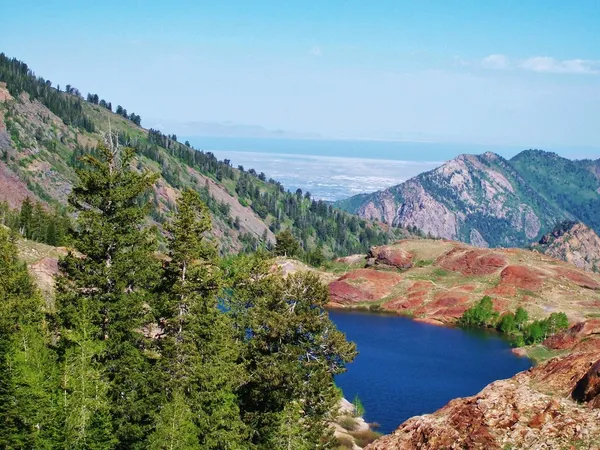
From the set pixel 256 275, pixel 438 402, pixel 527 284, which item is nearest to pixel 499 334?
pixel 527 284

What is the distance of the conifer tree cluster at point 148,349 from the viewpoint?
35125 millimetres

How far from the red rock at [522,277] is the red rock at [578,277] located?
823cm

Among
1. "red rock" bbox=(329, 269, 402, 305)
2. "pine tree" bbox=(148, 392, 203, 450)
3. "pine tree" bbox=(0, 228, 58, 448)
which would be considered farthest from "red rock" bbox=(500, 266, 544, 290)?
"pine tree" bbox=(148, 392, 203, 450)

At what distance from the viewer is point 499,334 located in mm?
140125

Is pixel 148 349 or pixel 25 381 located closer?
pixel 25 381

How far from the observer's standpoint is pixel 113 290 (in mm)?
39719

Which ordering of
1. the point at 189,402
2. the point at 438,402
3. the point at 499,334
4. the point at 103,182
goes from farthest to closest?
the point at 499,334, the point at 438,402, the point at 103,182, the point at 189,402

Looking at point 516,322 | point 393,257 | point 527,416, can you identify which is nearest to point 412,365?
point 516,322

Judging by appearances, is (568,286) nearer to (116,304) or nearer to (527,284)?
(527,284)

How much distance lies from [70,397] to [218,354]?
918 cm

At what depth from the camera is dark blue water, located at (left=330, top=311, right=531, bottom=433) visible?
281 feet

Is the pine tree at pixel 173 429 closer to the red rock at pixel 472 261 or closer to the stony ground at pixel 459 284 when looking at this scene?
the stony ground at pixel 459 284

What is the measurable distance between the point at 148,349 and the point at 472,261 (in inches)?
5659

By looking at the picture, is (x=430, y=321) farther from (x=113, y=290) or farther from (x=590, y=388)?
(x=590, y=388)
